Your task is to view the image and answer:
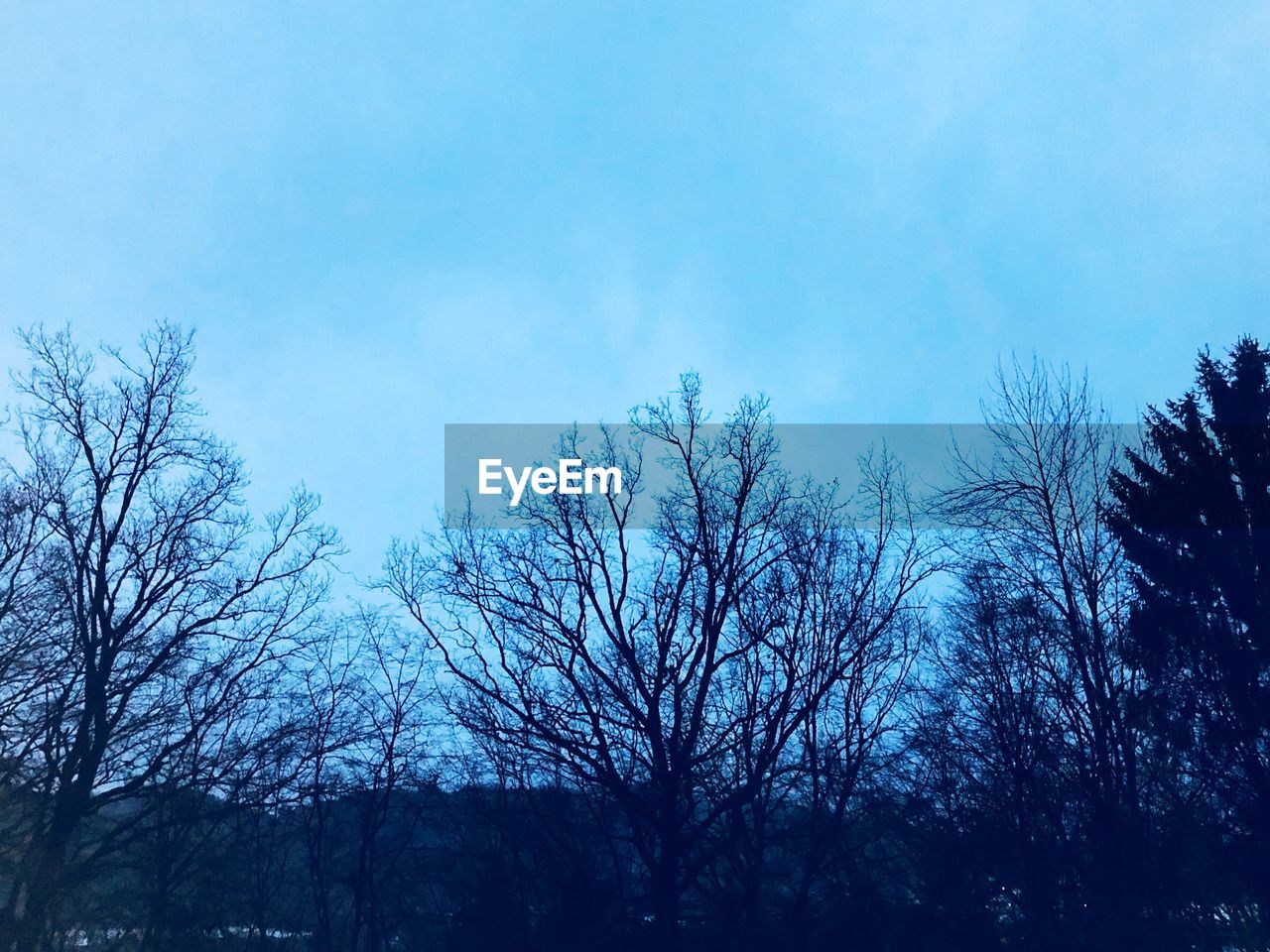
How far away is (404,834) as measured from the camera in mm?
34312

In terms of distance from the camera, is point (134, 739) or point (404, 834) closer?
point (134, 739)

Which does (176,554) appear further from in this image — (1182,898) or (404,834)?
(1182,898)

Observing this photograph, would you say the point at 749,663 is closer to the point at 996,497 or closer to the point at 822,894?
the point at 822,894

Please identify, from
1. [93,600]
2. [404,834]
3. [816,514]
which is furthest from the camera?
[404,834]

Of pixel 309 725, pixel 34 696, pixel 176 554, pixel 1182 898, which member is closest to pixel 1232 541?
pixel 1182 898

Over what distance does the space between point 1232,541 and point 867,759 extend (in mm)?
9575

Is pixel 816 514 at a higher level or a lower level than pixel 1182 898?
higher

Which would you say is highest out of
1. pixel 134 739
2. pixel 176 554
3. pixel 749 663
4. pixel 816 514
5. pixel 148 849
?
pixel 816 514

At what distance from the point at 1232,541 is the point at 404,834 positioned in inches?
1025

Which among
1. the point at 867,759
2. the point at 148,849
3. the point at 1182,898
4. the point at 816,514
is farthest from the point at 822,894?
the point at 148,849

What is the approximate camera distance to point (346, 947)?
3222cm

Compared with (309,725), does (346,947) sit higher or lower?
lower

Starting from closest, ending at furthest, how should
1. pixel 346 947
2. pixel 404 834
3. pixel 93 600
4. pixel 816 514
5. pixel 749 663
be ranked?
1. pixel 93 600
2. pixel 749 663
3. pixel 816 514
4. pixel 346 947
5. pixel 404 834

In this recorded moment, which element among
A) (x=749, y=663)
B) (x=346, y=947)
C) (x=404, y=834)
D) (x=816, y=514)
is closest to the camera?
(x=749, y=663)
